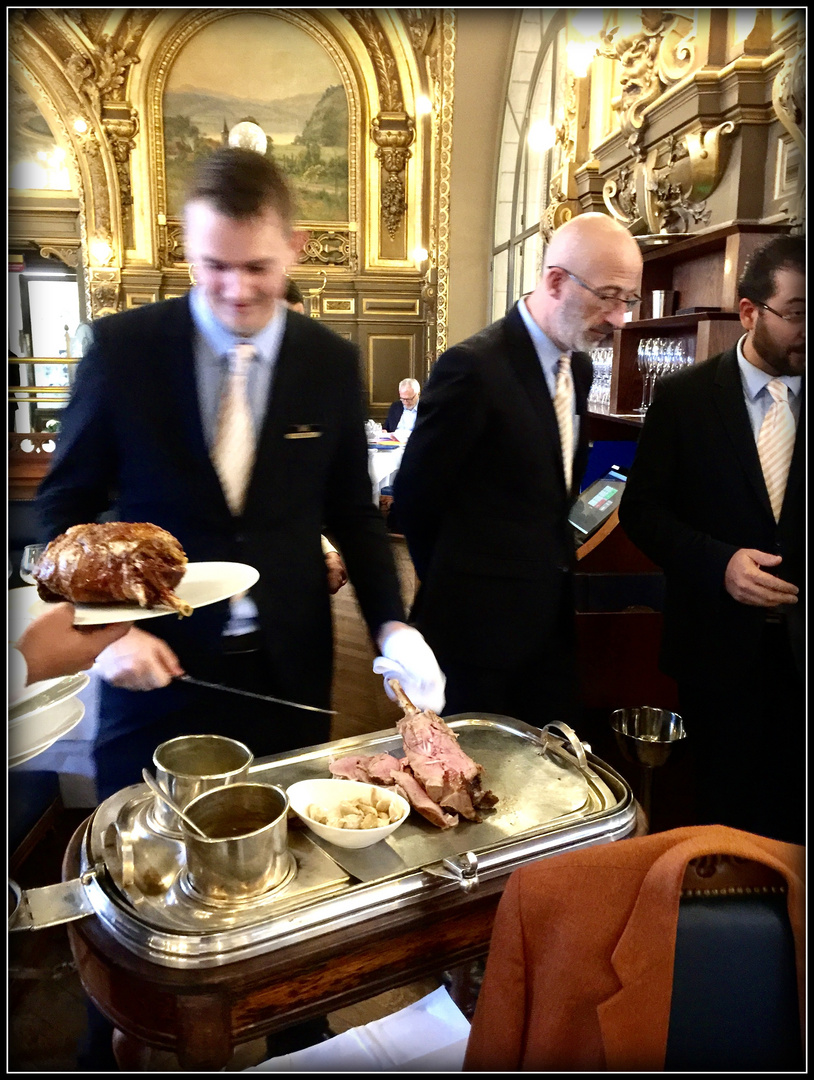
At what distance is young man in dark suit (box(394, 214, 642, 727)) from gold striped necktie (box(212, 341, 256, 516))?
22.7 inches

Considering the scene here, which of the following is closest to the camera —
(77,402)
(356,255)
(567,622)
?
(77,402)

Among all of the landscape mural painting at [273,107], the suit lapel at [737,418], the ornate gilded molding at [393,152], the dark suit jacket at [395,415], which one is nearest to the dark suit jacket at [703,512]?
the suit lapel at [737,418]

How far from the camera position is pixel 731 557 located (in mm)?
1623

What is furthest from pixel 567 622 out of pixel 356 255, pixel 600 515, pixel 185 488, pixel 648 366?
pixel 356 255

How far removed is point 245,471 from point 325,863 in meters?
0.60

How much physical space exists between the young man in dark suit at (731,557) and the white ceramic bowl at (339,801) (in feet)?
3.16

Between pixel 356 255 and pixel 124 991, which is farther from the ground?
pixel 356 255

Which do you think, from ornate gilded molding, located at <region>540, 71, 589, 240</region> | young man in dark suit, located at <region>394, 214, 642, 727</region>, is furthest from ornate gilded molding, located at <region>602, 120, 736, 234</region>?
young man in dark suit, located at <region>394, 214, 642, 727</region>

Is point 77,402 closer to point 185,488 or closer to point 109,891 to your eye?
point 185,488

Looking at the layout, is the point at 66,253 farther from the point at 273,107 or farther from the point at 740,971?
the point at 740,971

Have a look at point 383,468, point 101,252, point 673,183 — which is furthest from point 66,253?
point 673,183

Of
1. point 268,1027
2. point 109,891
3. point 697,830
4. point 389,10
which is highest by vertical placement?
point 389,10

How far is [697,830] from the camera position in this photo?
0.67 m

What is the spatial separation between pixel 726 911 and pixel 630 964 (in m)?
0.09
